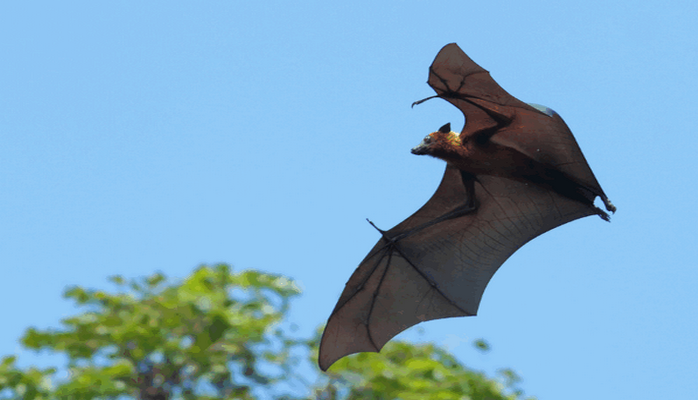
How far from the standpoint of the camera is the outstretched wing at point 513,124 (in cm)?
767

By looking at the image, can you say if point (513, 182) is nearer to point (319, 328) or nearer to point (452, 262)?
point (452, 262)

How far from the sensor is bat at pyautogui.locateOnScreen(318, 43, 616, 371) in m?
7.82

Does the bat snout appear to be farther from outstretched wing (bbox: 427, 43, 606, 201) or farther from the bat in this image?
outstretched wing (bbox: 427, 43, 606, 201)

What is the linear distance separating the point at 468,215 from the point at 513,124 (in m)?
1.84

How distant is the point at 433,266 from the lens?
965cm

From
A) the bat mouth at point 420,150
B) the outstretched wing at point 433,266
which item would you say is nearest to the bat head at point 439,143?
the bat mouth at point 420,150

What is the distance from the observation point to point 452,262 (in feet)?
31.6

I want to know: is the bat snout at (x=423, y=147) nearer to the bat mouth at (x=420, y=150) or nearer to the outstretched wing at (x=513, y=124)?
the bat mouth at (x=420, y=150)

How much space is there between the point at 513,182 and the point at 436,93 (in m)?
1.80

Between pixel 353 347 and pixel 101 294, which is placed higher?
pixel 101 294

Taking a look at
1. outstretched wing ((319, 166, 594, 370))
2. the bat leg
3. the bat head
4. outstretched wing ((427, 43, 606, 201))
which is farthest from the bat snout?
the bat leg

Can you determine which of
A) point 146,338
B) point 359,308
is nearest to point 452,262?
point 359,308

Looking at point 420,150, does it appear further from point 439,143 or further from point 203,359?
point 203,359

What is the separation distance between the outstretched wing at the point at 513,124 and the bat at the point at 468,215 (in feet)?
0.03
